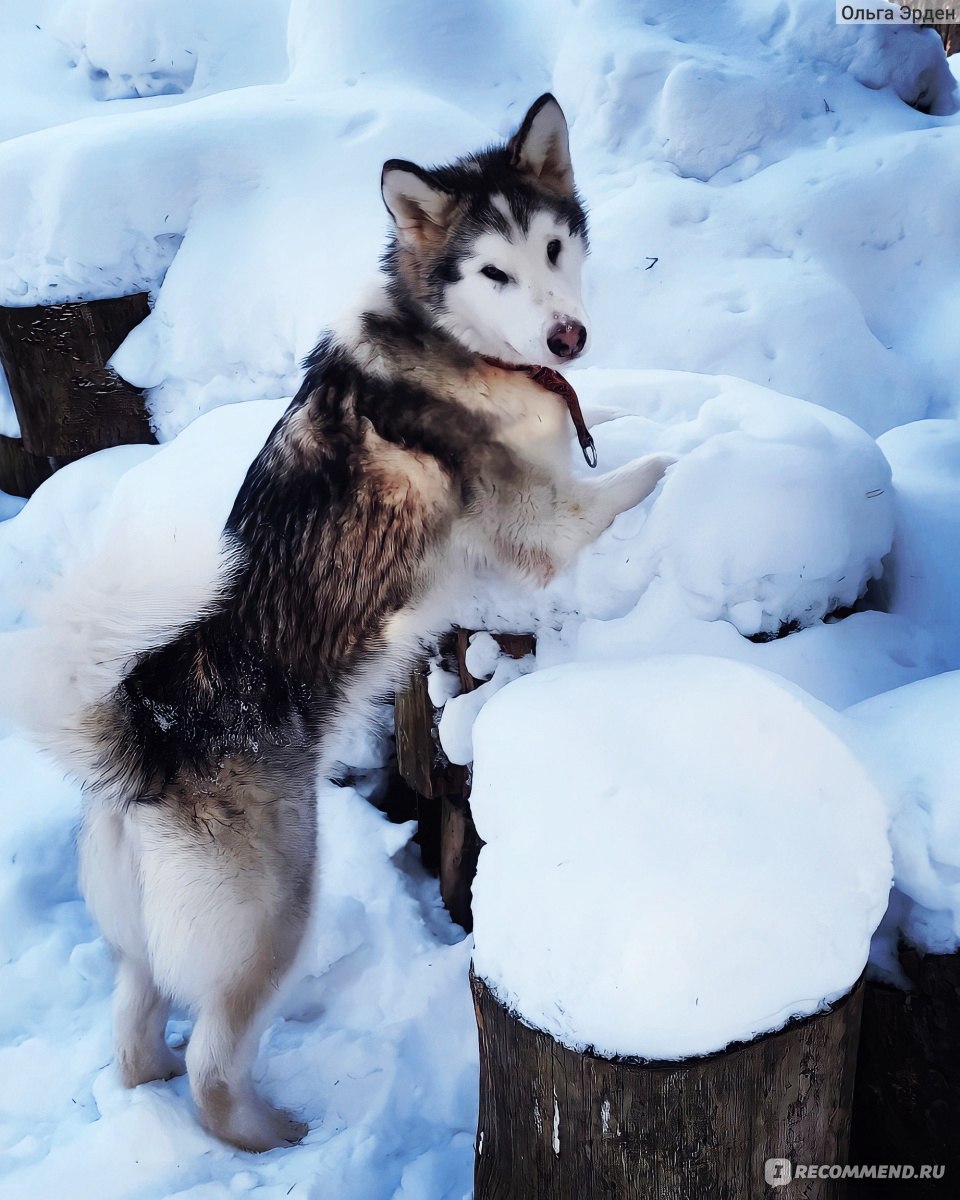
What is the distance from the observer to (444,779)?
8.39ft

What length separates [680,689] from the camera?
1.56 m

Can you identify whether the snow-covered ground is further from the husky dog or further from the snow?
the husky dog

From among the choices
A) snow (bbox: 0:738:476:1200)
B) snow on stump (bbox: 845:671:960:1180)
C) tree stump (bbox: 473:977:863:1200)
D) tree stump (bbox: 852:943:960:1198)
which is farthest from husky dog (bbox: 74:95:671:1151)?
tree stump (bbox: 852:943:960:1198)

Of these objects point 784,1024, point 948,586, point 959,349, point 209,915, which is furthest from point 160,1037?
point 959,349

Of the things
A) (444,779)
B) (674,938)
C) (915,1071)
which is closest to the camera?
(674,938)

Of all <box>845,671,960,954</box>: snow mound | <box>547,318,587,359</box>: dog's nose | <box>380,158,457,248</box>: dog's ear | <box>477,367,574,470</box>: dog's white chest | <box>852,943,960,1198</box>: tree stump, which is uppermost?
<box>380,158,457,248</box>: dog's ear

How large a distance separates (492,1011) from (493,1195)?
1.35 feet

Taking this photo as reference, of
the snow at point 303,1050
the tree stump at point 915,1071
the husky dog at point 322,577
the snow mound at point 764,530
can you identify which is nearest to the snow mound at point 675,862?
the tree stump at point 915,1071

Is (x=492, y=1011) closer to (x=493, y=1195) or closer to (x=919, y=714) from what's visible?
(x=493, y=1195)

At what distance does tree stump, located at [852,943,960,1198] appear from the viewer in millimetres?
1547

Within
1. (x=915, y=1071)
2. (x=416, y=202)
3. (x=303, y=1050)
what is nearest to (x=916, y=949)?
(x=915, y=1071)

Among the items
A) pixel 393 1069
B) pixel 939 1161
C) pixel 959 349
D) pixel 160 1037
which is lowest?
pixel 393 1069

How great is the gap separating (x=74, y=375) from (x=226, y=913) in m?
3.74

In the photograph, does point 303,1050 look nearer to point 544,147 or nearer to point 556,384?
point 556,384
